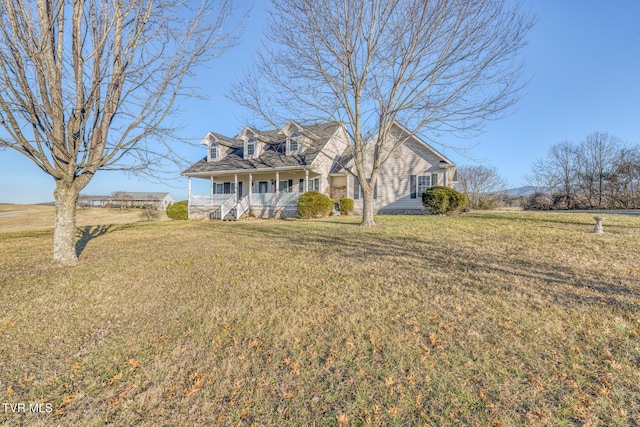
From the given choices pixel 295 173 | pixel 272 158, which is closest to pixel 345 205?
pixel 295 173

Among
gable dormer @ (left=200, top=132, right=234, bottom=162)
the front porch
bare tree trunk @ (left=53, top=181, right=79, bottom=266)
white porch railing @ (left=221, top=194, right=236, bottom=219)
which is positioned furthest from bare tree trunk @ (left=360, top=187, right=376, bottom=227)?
gable dormer @ (left=200, top=132, right=234, bottom=162)

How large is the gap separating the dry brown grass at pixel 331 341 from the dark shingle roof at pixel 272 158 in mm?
13392

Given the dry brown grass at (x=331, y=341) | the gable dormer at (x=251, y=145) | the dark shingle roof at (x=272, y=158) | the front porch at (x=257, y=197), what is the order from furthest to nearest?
A: 1. the gable dormer at (x=251, y=145)
2. the front porch at (x=257, y=197)
3. the dark shingle roof at (x=272, y=158)
4. the dry brown grass at (x=331, y=341)

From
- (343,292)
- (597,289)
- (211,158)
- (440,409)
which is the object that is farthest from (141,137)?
(211,158)

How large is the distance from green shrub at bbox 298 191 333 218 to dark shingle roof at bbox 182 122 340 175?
2644mm

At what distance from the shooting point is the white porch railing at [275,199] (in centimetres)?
1890

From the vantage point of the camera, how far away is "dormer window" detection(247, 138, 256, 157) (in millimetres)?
21500

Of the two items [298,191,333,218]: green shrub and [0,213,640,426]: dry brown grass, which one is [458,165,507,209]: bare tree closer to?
[298,191,333,218]: green shrub

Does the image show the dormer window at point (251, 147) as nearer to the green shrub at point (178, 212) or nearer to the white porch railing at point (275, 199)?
the white porch railing at point (275, 199)

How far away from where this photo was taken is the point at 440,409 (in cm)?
229

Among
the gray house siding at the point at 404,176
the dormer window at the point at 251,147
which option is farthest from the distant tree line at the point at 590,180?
the dormer window at the point at 251,147

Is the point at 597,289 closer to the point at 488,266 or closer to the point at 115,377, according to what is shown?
the point at 488,266

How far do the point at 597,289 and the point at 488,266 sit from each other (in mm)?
1639

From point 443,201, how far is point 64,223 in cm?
1480
